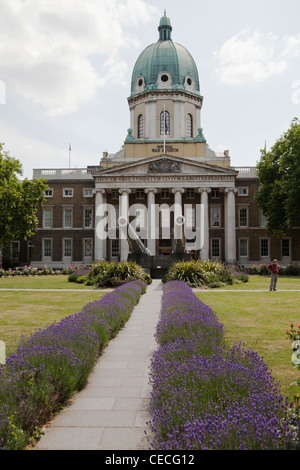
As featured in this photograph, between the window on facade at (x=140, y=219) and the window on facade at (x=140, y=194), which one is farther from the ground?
the window on facade at (x=140, y=194)

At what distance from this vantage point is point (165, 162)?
52281mm

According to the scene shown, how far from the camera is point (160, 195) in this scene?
55312 mm

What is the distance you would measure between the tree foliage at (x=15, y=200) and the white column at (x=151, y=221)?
1461cm

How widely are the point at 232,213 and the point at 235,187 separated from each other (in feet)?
13.9

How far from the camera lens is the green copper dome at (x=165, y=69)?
59.8 meters

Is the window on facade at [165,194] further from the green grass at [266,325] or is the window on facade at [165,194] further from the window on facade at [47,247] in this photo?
the green grass at [266,325]

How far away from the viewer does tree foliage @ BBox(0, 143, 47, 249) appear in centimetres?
3750

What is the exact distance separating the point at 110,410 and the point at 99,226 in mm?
48671

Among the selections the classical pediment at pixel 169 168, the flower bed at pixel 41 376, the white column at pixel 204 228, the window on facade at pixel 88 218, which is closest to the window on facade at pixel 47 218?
A: the window on facade at pixel 88 218

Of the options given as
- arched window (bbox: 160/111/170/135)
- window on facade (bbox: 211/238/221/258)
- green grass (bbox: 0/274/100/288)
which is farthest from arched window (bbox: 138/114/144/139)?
green grass (bbox: 0/274/100/288)

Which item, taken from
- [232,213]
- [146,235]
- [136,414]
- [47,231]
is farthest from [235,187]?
[136,414]

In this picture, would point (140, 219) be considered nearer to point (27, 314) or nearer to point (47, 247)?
point (47, 247)

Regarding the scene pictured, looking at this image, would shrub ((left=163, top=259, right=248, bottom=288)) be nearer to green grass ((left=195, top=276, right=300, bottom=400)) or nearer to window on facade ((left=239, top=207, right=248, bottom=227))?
green grass ((left=195, top=276, right=300, bottom=400))

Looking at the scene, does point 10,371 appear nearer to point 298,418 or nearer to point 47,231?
point 298,418
